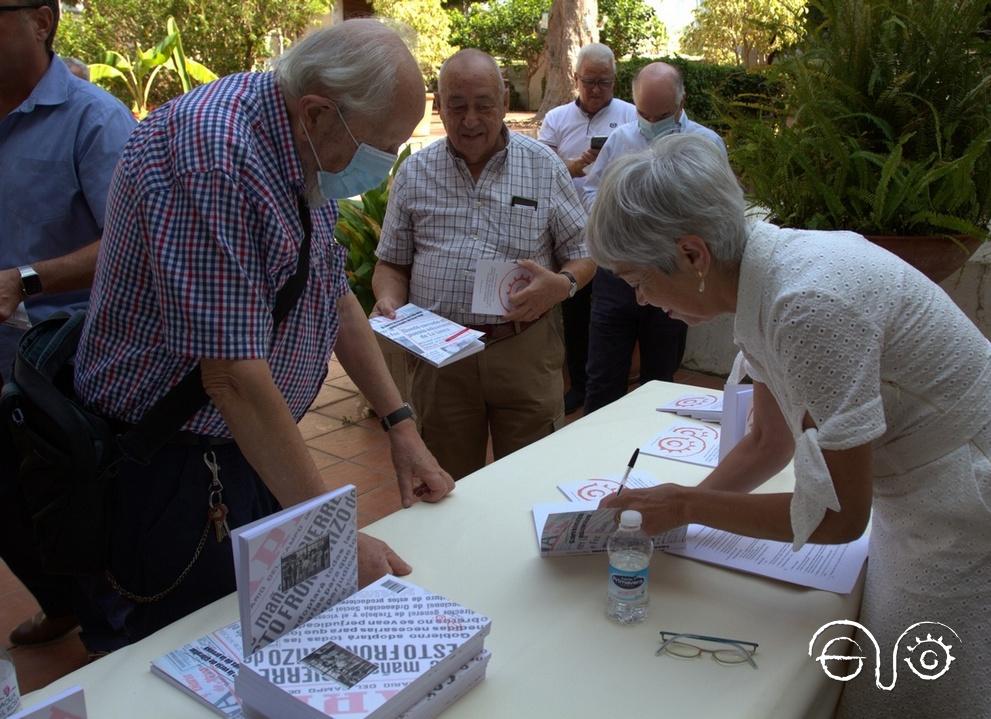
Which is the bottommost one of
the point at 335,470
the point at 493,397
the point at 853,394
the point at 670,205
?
the point at 335,470

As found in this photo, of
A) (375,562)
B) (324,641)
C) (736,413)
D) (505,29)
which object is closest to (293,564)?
(324,641)

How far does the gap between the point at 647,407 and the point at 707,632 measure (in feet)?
3.68

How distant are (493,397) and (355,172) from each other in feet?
4.66

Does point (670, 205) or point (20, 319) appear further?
point (20, 319)

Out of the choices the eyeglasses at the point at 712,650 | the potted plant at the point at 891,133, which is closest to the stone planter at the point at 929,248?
the potted plant at the point at 891,133

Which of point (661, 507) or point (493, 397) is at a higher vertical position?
point (661, 507)

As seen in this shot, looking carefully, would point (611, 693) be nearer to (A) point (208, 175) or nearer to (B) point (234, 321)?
(B) point (234, 321)

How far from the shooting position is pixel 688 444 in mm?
2221

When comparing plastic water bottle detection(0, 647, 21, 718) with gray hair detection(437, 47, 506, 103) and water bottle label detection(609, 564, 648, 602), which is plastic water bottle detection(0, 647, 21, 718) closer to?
water bottle label detection(609, 564, 648, 602)

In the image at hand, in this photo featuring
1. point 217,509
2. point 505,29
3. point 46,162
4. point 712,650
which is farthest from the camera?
point 505,29

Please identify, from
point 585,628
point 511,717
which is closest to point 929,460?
point 585,628

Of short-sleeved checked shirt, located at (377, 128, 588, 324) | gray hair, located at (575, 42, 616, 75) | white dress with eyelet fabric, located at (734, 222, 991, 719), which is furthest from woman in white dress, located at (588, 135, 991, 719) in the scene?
gray hair, located at (575, 42, 616, 75)

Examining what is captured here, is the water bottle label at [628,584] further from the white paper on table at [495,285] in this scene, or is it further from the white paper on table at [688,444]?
the white paper on table at [495,285]

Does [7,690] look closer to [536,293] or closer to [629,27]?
[536,293]
